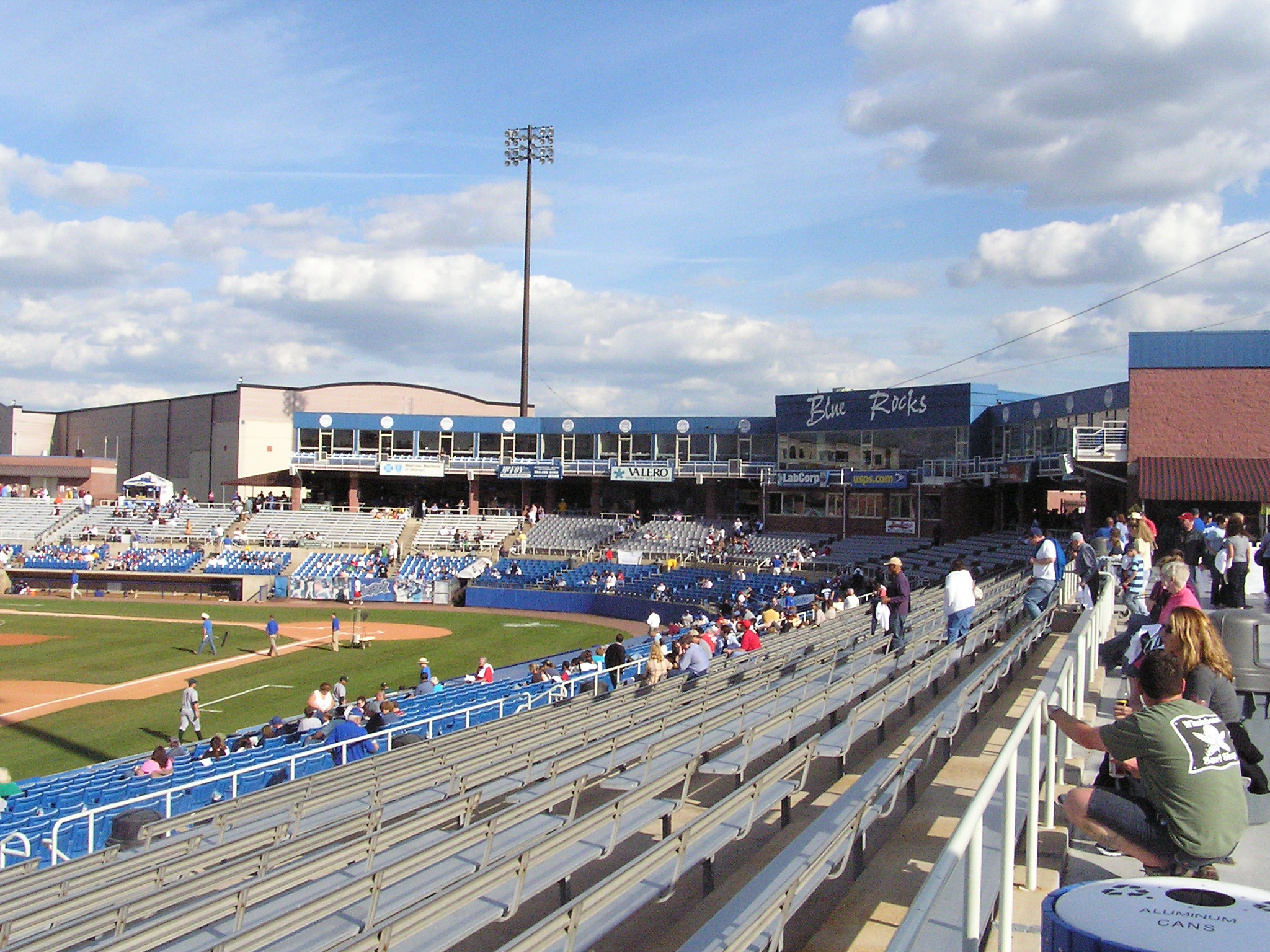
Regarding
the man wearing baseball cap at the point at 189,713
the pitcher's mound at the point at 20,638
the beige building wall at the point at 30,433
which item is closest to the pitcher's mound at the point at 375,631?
the pitcher's mound at the point at 20,638

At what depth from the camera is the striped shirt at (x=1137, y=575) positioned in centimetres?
1165

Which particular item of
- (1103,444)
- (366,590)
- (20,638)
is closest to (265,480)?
(366,590)

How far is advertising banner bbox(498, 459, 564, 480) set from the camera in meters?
57.7

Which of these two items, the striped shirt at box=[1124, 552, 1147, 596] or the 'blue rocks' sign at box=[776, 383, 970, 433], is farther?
the 'blue rocks' sign at box=[776, 383, 970, 433]

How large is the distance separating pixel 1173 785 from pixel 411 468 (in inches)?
2261

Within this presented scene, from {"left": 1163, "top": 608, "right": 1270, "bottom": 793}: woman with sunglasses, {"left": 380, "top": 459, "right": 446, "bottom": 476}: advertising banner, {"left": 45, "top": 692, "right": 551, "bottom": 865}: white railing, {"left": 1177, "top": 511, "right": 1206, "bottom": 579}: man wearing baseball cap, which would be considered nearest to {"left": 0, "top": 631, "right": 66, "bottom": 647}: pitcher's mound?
{"left": 45, "top": 692, "right": 551, "bottom": 865}: white railing

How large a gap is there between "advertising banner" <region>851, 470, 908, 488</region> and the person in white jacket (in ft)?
106

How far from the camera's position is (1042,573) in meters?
14.6

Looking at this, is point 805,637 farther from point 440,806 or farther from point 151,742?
point 151,742

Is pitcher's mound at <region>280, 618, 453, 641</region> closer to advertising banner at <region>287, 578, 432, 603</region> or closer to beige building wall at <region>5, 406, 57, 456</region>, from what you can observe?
advertising banner at <region>287, 578, 432, 603</region>

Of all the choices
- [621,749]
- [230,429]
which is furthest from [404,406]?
[621,749]

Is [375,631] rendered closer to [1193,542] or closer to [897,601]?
[897,601]

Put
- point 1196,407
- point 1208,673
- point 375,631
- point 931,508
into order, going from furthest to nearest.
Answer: point 931,508 → point 375,631 → point 1196,407 → point 1208,673

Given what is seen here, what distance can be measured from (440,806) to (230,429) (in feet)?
210
